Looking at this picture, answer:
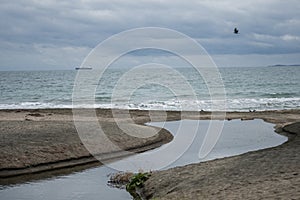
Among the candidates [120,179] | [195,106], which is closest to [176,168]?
[120,179]

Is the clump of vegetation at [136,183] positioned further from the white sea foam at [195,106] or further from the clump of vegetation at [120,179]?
the white sea foam at [195,106]

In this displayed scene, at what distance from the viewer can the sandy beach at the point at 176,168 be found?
1251 cm

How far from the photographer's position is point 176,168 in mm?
16797

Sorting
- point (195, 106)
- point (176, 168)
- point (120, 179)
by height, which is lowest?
point (120, 179)

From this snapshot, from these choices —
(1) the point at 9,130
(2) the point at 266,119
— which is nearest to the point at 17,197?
(1) the point at 9,130

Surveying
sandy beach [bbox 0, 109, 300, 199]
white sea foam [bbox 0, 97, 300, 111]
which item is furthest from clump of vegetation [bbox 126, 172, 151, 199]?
white sea foam [bbox 0, 97, 300, 111]

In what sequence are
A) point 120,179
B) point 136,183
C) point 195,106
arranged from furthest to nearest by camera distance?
point 195,106 → point 120,179 → point 136,183

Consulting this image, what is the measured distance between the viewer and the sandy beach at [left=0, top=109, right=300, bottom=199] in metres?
12.5

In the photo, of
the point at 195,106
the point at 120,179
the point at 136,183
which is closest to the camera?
the point at 136,183

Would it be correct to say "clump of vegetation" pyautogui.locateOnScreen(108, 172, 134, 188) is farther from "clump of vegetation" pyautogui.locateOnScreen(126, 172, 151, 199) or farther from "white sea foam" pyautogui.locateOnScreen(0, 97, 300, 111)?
"white sea foam" pyautogui.locateOnScreen(0, 97, 300, 111)

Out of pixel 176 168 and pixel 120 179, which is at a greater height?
pixel 176 168

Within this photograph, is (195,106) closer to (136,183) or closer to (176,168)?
→ (176,168)

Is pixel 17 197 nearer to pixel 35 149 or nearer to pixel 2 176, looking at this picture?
pixel 2 176

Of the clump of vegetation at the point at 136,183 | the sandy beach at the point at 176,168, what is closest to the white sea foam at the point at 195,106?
the sandy beach at the point at 176,168
